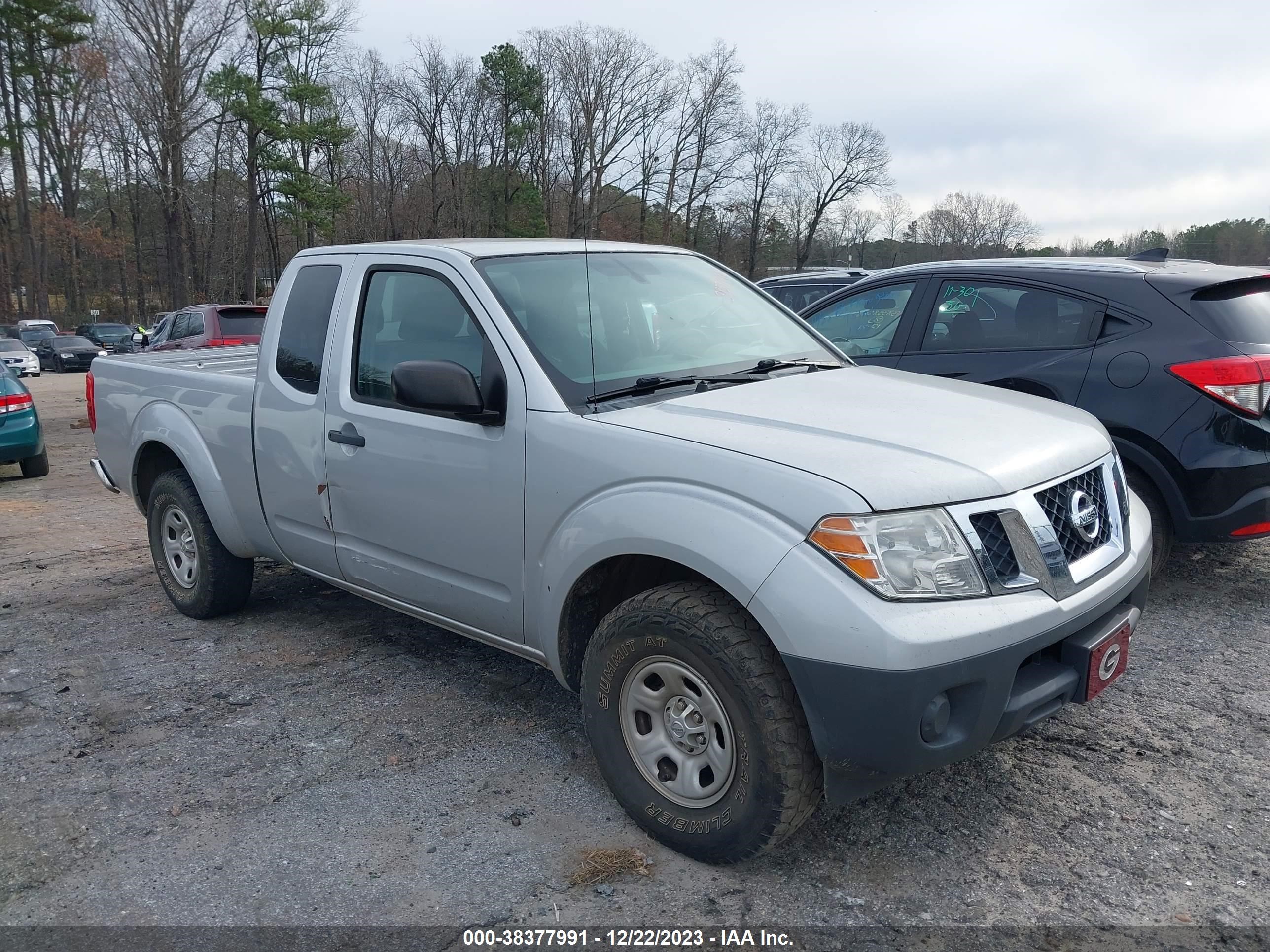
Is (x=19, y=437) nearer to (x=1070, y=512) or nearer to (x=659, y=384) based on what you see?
(x=659, y=384)

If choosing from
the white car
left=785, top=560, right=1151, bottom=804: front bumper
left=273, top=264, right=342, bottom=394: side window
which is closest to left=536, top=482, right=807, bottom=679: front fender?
left=785, top=560, right=1151, bottom=804: front bumper

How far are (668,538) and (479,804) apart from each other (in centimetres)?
123

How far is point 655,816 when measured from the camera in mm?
2975

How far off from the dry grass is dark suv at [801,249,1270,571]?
9.93 ft

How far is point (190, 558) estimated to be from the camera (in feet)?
17.2

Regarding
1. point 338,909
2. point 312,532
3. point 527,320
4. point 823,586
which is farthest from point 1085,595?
point 312,532

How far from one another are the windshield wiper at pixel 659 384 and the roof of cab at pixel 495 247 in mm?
857

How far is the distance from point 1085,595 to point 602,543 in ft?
4.62

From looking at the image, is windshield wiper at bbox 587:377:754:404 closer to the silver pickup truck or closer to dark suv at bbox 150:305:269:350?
the silver pickup truck

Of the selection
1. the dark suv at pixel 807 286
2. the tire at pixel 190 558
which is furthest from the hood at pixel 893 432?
the dark suv at pixel 807 286

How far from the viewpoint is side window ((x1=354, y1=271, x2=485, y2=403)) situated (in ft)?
12.0

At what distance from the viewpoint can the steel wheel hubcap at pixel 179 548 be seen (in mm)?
5199

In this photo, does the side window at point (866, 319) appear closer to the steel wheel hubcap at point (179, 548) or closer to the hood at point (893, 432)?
the hood at point (893, 432)

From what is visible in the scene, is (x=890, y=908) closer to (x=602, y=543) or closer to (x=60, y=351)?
(x=602, y=543)
